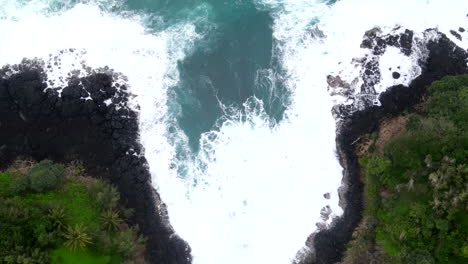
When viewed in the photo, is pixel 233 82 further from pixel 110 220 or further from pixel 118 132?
pixel 110 220

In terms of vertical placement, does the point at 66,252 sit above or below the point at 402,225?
above

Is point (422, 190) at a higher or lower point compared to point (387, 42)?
lower

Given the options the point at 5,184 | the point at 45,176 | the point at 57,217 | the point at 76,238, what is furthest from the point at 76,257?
the point at 5,184

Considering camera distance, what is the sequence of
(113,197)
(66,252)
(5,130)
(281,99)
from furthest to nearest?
(281,99) < (5,130) < (113,197) < (66,252)

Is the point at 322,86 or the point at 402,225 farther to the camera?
the point at 322,86

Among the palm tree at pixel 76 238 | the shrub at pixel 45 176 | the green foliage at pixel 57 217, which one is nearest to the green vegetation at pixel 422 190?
the palm tree at pixel 76 238

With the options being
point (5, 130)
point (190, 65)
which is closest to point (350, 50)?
point (190, 65)

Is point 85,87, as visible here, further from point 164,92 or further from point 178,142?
point 178,142
